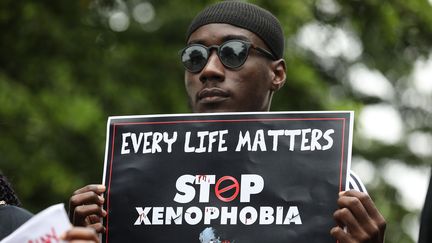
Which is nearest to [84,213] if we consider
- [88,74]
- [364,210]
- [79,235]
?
[364,210]

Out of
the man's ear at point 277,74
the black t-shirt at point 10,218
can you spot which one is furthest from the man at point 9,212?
the man's ear at point 277,74

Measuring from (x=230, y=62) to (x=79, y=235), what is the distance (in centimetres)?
183

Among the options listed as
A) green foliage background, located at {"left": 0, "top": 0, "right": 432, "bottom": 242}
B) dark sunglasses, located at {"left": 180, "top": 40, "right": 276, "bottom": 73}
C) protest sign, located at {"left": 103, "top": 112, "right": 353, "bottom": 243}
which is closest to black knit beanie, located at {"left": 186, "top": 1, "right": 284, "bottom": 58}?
dark sunglasses, located at {"left": 180, "top": 40, "right": 276, "bottom": 73}

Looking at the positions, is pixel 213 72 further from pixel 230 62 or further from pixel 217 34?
pixel 217 34

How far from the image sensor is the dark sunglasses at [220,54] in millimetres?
4609

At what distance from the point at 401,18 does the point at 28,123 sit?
130 inches

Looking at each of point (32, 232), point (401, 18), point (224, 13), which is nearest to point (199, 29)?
point (224, 13)

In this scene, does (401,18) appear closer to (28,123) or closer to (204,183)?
(28,123)

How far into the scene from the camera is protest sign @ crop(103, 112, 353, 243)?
13.2 ft

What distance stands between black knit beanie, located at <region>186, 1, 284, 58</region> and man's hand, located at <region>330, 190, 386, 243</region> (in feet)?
3.90

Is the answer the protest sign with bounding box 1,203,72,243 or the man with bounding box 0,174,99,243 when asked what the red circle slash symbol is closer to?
the man with bounding box 0,174,99,243

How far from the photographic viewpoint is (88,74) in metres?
9.85

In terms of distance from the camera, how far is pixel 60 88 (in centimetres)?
952

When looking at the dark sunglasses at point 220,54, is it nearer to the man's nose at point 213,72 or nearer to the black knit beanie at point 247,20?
the man's nose at point 213,72
